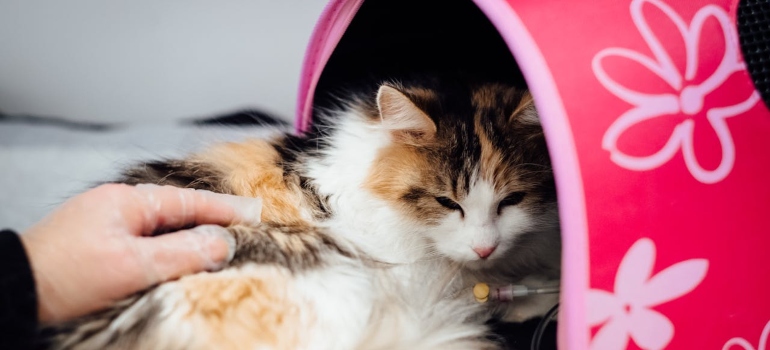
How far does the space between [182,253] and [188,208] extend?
0.28 ft

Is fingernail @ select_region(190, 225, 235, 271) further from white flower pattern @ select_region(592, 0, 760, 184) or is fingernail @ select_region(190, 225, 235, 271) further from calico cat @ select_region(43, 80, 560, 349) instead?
white flower pattern @ select_region(592, 0, 760, 184)

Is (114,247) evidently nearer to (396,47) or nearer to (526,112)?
(526,112)

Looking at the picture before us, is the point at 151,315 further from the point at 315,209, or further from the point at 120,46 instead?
the point at 120,46

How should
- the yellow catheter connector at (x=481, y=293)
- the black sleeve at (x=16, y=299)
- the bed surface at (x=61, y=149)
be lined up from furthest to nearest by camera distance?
the bed surface at (x=61, y=149), the yellow catheter connector at (x=481, y=293), the black sleeve at (x=16, y=299)

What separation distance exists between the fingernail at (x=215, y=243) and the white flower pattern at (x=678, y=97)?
53cm

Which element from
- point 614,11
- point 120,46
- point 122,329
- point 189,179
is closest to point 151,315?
point 122,329

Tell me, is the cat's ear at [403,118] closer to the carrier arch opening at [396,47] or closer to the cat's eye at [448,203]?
the cat's eye at [448,203]

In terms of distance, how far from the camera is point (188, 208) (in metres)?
0.89

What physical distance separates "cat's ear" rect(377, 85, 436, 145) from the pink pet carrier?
182 mm

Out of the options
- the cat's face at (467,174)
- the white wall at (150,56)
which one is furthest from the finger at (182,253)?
the white wall at (150,56)

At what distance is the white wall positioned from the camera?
183 cm

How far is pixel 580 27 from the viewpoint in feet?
2.70

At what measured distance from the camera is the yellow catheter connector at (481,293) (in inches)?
41.4

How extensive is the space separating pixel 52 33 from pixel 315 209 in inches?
50.4
